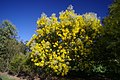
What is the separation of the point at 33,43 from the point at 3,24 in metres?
38.5

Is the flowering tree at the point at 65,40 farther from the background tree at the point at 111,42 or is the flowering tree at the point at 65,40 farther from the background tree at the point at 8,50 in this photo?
the background tree at the point at 8,50

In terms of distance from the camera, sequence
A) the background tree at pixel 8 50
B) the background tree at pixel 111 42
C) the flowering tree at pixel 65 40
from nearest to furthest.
A: the background tree at pixel 111 42 → the flowering tree at pixel 65 40 → the background tree at pixel 8 50

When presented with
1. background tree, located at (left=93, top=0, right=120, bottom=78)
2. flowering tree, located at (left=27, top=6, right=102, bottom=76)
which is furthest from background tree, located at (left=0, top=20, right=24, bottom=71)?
background tree, located at (left=93, top=0, right=120, bottom=78)

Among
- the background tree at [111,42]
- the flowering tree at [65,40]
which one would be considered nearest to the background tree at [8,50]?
the flowering tree at [65,40]

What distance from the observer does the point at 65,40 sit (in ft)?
84.4

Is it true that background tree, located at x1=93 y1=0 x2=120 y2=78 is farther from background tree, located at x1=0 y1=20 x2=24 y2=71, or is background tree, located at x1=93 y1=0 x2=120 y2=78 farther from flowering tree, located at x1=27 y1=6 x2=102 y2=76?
background tree, located at x1=0 y1=20 x2=24 y2=71

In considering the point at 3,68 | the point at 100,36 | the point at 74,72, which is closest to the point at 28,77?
the point at 3,68

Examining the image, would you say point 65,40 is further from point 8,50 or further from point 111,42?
point 8,50

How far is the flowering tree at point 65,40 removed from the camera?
25.3 m

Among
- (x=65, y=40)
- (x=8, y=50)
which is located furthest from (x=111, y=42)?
(x=8, y=50)

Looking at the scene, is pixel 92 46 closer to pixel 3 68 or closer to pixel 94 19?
pixel 94 19

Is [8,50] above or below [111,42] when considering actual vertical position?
above

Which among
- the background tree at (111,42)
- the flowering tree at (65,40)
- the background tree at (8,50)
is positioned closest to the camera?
the background tree at (111,42)

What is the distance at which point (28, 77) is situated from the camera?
136 ft
